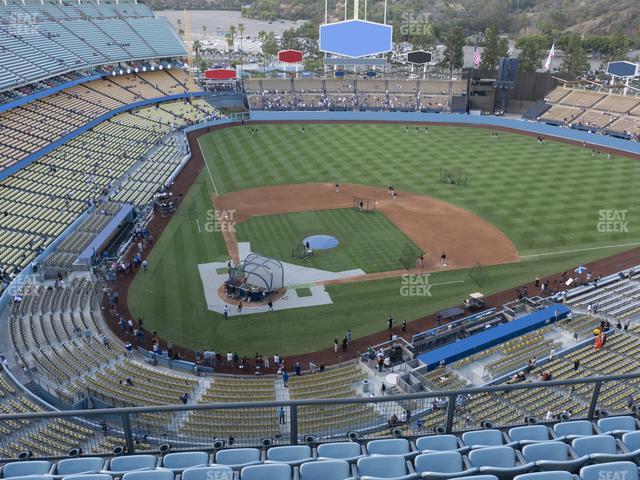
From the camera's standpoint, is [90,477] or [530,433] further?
[530,433]

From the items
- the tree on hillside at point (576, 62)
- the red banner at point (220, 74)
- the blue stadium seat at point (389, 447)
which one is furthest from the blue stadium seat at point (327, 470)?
the tree on hillside at point (576, 62)

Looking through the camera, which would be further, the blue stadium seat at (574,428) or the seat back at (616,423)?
the seat back at (616,423)

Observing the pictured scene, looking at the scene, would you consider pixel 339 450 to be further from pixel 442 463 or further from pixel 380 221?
pixel 380 221

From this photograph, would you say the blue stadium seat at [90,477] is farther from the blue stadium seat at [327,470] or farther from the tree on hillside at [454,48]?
the tree on hillside at [454,48]

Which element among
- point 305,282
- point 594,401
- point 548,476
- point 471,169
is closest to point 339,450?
point 548,476

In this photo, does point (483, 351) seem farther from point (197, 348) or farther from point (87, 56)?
point (87, 56)

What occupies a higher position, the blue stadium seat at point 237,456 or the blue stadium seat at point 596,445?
the blue stadium seat at point 596,445

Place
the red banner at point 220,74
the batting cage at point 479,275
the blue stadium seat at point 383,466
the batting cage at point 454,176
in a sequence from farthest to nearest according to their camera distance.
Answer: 1. the red banner at point 220,74
2. the batting cage at point 454,176
3. the batting cage at point 479,275
4. the blue stadium seat at point 383,466

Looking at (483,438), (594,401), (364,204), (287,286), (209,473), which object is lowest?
(287,286)
